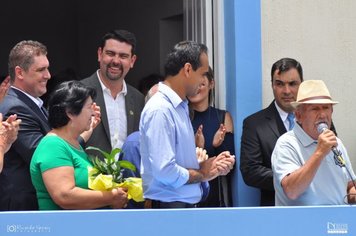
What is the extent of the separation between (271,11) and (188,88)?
167cm

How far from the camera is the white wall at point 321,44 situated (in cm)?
598

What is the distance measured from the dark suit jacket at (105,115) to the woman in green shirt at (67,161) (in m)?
0.70

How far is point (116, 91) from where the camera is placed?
5555 mm

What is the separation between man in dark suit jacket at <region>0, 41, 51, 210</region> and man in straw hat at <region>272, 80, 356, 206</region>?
1455 mm

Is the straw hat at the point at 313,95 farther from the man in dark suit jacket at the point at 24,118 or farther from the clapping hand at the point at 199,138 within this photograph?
the man in dark suit jacket at the point at 24,118

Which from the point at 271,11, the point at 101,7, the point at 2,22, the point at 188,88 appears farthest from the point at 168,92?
the point at 2,22

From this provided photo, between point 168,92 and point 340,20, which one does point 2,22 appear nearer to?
point 340,20

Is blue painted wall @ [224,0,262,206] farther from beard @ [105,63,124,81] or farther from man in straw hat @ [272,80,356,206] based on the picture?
man in straw hat @ [272,80,356,206]

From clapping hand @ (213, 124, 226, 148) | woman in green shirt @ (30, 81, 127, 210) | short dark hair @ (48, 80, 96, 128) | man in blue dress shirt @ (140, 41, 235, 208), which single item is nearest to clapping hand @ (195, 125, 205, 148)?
clapping hand @ (213, 124, 226, 148)

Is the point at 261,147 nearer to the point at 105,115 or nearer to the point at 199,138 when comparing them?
the point at 199,138

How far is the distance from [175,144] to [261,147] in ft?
3.66

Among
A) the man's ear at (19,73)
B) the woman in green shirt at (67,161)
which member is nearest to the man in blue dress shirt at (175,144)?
the woman in green shirt at (67,161)

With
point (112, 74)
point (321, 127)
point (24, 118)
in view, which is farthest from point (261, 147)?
point (24, 118)

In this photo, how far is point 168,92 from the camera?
453 centimetres
